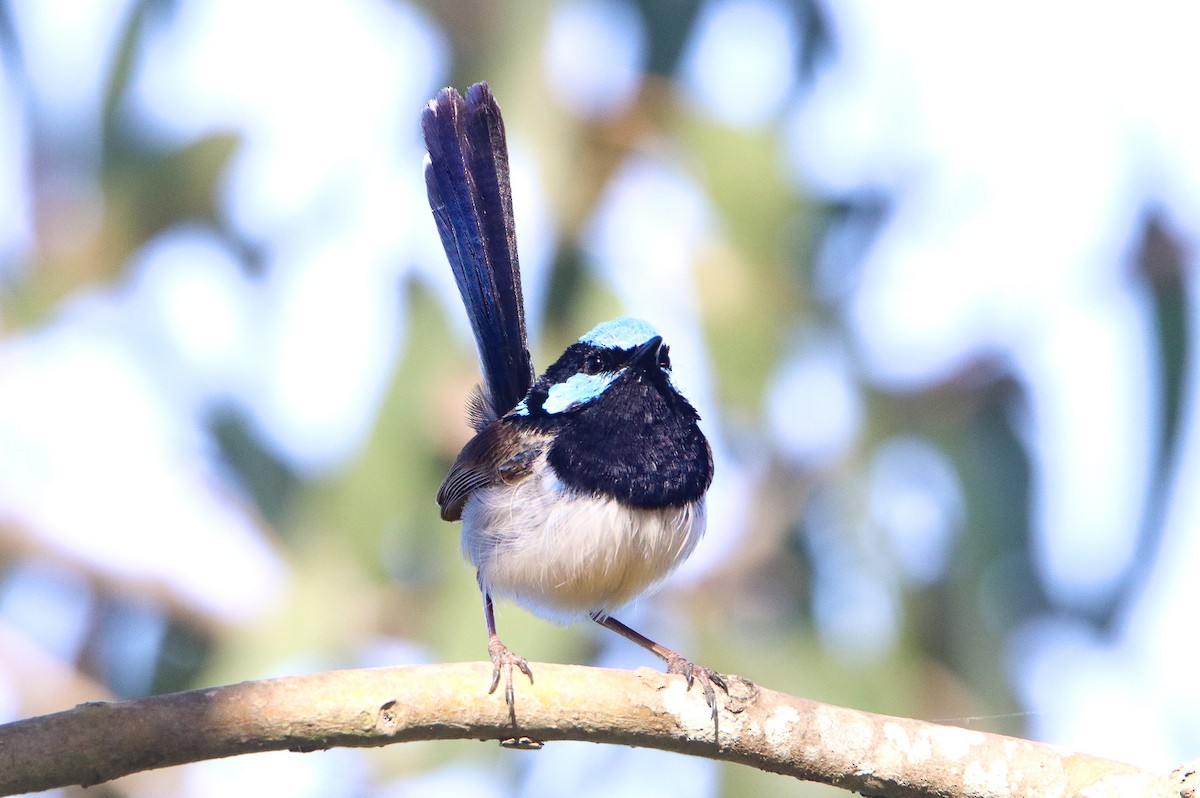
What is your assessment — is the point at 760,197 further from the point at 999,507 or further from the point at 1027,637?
the point at 1027,637

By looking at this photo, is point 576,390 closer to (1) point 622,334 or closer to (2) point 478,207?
(1) point 622,334

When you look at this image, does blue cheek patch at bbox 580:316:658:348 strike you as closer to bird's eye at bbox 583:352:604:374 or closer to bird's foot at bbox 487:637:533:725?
bird's eye at bbox 583:352:604:374

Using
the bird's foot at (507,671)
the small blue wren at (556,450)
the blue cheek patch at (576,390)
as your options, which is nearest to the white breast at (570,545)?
the small blue wren at (556,450)

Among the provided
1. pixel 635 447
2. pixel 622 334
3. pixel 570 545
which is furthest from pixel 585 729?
pixel 622 334

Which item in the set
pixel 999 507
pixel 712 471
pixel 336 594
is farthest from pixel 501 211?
pixel 999 507

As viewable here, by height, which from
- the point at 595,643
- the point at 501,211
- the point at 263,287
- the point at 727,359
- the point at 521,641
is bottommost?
the point at 521,641

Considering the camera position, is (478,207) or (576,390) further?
(478,207)

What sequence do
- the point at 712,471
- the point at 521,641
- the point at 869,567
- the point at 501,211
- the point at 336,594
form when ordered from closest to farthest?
the point at 712,471, the point at 501,211, the point at 521,641, the point at 336,594, the point at 869,567
